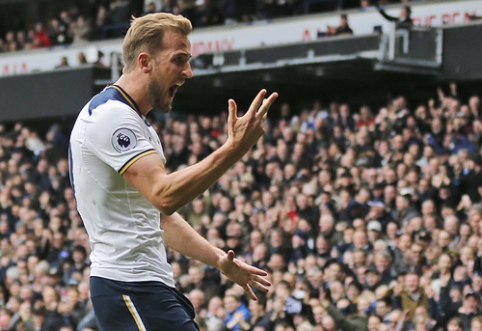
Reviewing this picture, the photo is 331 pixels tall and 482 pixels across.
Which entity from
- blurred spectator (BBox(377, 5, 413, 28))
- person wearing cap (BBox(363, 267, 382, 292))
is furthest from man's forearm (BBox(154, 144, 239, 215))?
blurred spectator (BBox(377, 5, 413, 28))

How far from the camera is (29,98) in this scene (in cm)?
2266

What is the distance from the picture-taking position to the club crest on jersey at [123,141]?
14.8 ft

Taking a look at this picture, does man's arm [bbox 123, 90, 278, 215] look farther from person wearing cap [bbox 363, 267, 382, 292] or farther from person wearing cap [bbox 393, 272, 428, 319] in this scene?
person wearing cap [bbox 363, 267, 382, 292]

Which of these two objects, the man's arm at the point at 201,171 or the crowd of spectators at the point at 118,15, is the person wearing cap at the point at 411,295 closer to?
the man's arm at the point at 201,171

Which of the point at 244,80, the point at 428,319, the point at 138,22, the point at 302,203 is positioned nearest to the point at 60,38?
the point at 244,80

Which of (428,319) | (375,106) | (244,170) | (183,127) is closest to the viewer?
(428,319)

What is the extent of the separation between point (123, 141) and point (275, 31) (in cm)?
1538

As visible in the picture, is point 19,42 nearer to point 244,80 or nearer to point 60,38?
point 60,38

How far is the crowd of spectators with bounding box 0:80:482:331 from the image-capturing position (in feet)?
34.5

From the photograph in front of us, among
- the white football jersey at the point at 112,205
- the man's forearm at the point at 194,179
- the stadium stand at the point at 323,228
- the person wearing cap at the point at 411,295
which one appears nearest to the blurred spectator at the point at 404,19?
the stadium stand at the point at 323,228

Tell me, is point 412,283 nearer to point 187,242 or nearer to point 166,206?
point 187,242

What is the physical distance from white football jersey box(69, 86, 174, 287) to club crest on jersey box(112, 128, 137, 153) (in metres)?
0.06

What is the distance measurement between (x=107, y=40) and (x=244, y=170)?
309 inches

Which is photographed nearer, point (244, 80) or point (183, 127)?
point (183, 127)
